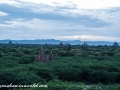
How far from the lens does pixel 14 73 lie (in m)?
20.5

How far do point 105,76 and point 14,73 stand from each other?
9977mm

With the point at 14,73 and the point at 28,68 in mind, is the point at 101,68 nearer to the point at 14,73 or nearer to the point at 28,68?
the point at 28,68

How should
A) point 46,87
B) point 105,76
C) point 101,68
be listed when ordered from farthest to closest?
point 101,68, point 105,76, point 46,87

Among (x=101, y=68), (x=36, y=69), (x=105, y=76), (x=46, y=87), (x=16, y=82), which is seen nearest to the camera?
(x=46, y=87)

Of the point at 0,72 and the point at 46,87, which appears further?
the point at 0,72

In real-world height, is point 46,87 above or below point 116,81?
above

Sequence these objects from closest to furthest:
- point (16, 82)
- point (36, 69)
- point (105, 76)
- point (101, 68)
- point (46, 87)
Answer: point (46, 87) → point (16, 82) → point (36, 69) → point (105, 76) → point (101, 68)

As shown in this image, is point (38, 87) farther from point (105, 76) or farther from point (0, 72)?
point (105, 76)

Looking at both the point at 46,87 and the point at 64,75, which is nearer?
the point at 46,87

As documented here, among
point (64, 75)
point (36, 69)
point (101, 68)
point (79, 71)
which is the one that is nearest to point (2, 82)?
point (36, 69)

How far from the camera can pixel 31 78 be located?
65.8 ft

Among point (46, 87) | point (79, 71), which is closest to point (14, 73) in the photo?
point (79, 71)

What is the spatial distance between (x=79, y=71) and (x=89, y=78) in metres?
1.27

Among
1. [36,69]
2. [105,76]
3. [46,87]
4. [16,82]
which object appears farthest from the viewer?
[105,76]
